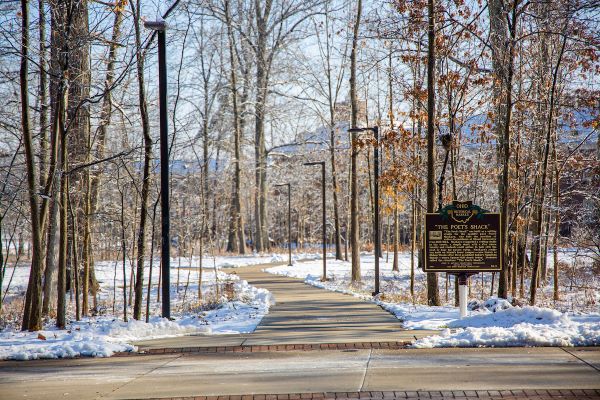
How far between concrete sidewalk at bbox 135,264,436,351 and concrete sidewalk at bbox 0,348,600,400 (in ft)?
3.21

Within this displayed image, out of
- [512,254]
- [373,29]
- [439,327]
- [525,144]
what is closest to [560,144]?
[525,144]

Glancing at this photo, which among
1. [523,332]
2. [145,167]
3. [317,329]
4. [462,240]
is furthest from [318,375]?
[145,167]

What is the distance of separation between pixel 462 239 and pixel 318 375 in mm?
6579

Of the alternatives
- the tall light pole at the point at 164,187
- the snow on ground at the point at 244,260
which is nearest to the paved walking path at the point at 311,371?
the tall light pole at the point at 164,187

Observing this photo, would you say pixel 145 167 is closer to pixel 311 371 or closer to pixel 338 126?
pixel 311 371

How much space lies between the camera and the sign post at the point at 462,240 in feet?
45.9

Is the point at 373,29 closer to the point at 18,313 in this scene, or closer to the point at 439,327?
the point at 439,327

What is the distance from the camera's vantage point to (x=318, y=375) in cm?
846

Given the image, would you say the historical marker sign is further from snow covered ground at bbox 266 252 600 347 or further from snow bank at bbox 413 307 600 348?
snow bank at bbox 413 307 600 348

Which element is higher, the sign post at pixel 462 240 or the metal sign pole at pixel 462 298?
the sign post at pixel 462 240

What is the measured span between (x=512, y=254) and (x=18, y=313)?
56.9ft

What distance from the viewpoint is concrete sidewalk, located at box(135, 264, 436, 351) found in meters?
11.5

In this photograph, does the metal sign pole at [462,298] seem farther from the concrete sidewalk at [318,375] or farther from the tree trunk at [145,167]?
the tree trunk at [145,167]

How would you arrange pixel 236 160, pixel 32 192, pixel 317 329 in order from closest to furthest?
pixel 317 329
pixel 32 192
pixel 236 160
